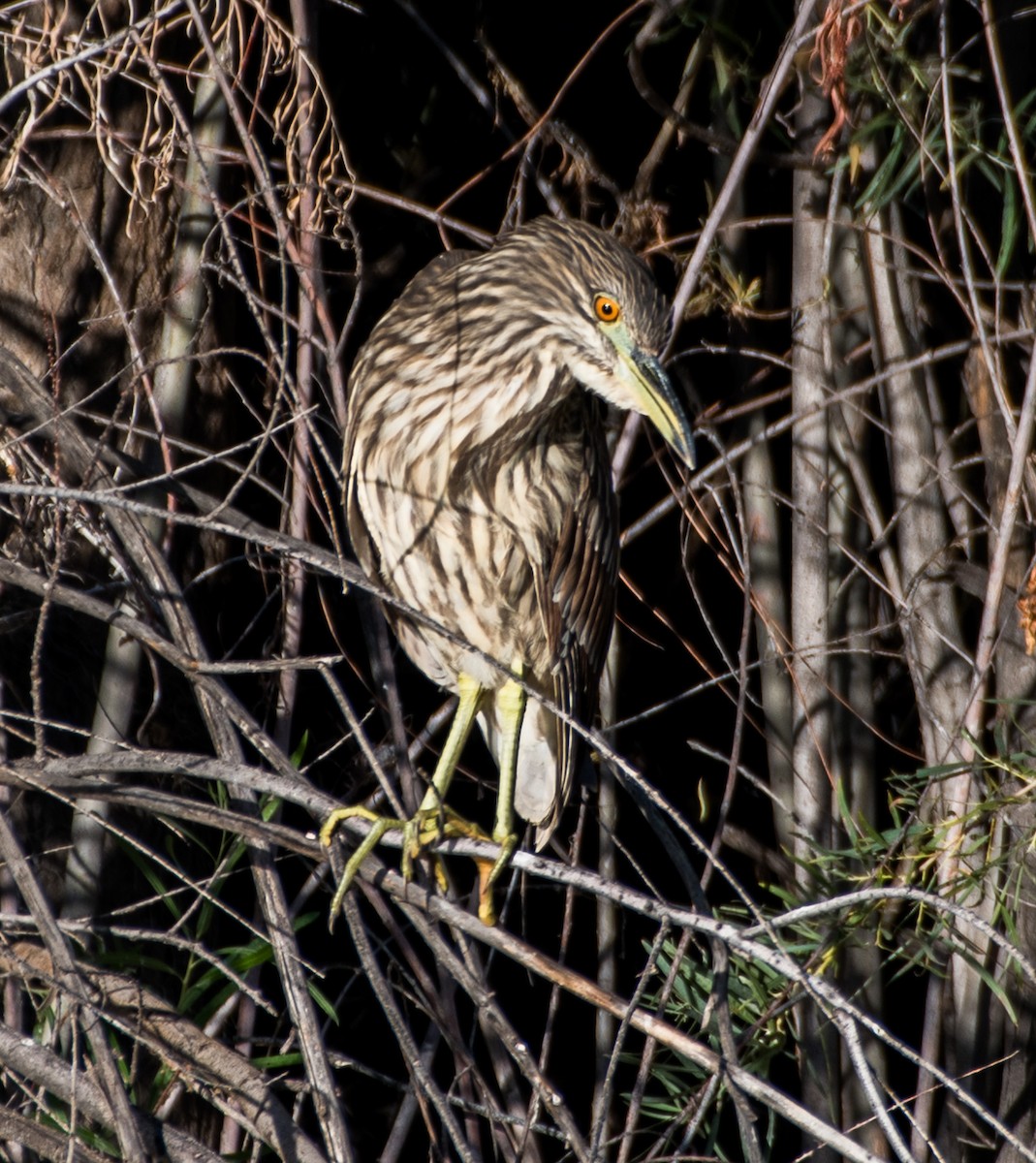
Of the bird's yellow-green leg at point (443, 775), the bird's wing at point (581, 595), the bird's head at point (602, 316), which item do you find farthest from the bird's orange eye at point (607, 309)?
the bird's yellow-green leg at point (443, 775)

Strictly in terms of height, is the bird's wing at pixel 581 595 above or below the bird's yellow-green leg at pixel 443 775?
above

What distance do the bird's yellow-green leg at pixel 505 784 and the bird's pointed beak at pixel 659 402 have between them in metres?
0.59

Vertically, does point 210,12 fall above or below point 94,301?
above

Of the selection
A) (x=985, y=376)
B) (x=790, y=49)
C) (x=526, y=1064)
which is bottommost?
(x=526, y=1064)

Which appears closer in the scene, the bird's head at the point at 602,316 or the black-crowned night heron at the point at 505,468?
the bird's head at the point at 602,316

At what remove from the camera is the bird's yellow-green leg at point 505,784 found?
2336 mm

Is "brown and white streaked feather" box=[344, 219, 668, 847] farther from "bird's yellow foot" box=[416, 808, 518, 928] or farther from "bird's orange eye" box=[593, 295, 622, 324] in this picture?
"bird's yellow foot" box=[416, 808, 518, 928]

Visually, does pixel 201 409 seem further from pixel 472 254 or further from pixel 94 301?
pixel 472 254

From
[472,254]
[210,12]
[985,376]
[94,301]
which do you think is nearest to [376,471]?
[472,254]

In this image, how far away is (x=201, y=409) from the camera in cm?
278

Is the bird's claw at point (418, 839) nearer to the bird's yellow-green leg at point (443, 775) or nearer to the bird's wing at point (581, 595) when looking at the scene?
the bird's yellow-green leg at point (443, 775)

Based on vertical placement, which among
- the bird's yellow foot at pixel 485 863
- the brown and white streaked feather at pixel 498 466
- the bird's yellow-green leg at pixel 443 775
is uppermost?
the brown and white streaked feather at pixel 498 466

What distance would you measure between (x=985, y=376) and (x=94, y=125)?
5.36 feet

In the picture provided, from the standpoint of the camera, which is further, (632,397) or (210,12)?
(210,12)
